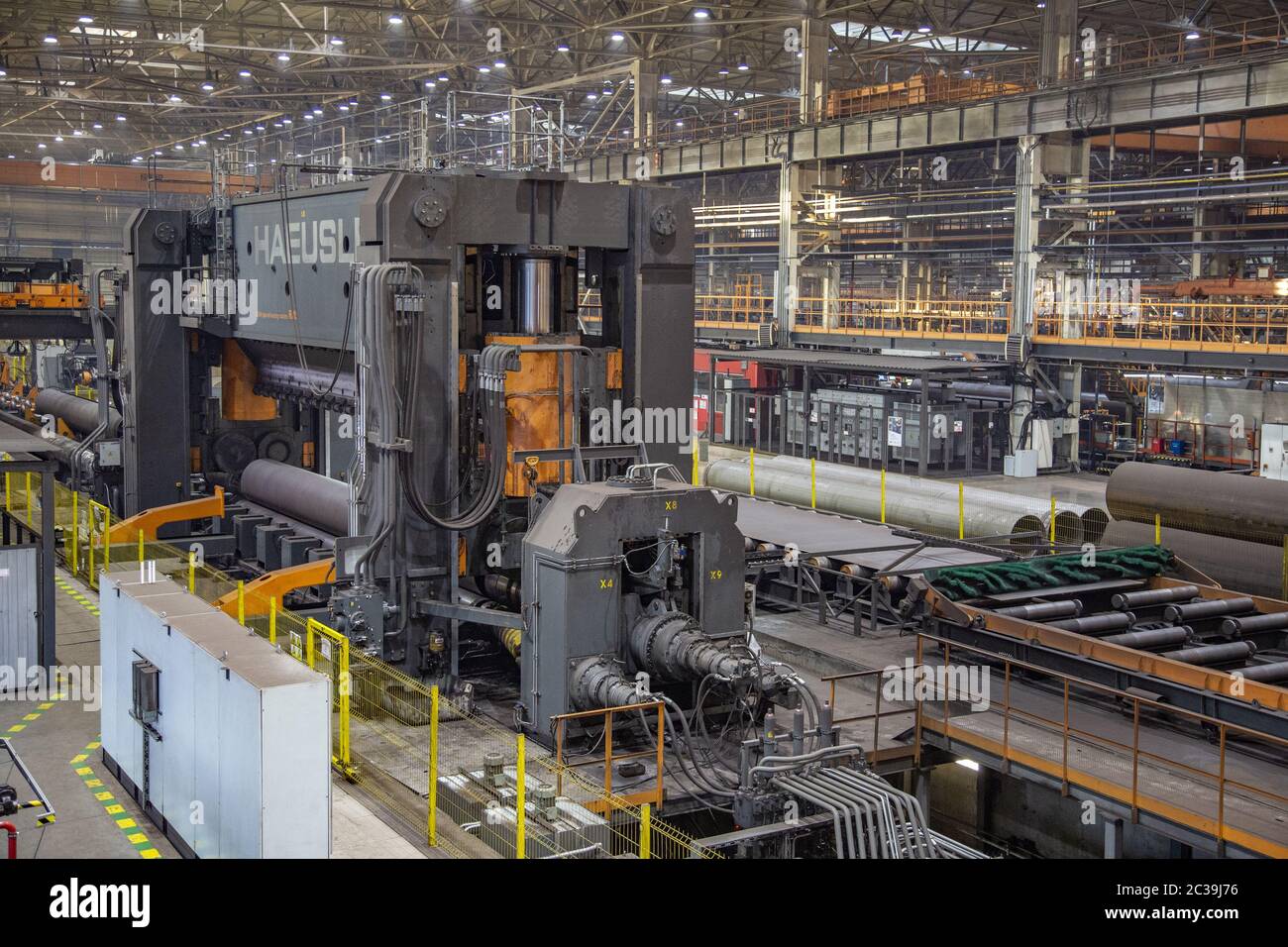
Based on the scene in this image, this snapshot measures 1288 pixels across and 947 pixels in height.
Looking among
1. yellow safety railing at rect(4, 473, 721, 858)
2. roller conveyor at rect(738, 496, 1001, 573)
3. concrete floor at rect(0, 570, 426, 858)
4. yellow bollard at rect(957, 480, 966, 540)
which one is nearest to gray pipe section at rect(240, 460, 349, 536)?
yellow safety railing at rect(4, 473, 721, 858)

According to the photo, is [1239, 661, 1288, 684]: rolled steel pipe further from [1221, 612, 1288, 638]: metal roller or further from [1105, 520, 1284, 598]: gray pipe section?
[1105, 520, 1284, 598]: gray pipe section

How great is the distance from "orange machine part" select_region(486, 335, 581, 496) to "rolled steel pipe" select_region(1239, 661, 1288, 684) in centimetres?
679

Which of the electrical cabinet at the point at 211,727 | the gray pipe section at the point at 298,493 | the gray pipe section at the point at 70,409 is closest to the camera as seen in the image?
the electrical cabinet at the point at 211,727

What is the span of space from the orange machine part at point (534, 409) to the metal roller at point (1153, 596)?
20.8 feet

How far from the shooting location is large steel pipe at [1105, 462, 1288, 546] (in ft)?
55.3

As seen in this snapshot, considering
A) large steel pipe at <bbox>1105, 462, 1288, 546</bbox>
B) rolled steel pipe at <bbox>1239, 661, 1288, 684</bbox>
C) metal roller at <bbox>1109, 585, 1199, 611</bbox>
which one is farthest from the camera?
large steel pipe at <bbox>1105, 462, 1288, 546</bbox>

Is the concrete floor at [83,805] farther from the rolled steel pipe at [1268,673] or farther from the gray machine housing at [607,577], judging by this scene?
the rolled steel pipe at [1268,673]

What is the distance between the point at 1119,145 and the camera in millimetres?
34438

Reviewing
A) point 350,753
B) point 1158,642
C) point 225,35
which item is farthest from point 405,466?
point 225,35

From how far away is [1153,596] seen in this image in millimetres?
14617

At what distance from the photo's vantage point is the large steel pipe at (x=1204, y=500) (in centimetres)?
1686

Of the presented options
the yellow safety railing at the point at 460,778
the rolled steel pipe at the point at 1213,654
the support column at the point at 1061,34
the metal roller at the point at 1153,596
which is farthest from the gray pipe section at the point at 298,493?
the support column at the point at 1061,34
